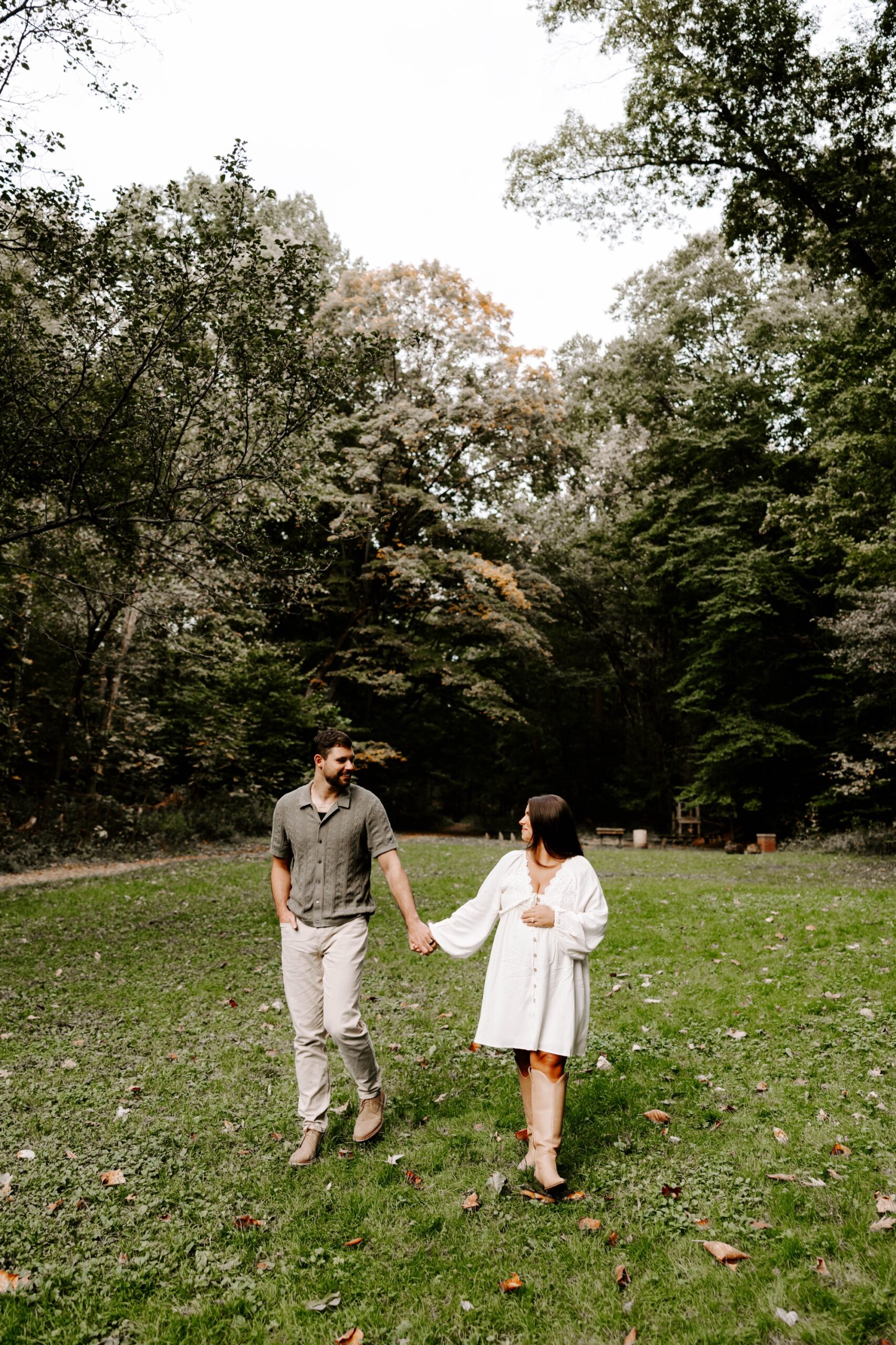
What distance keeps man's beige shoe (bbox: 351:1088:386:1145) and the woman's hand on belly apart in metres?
1.48

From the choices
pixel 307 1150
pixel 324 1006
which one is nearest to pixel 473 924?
pixel 324 1006

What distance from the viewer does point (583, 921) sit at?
13.4 ft

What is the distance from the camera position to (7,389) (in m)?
8.27

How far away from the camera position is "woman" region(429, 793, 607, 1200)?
4012 millimetres

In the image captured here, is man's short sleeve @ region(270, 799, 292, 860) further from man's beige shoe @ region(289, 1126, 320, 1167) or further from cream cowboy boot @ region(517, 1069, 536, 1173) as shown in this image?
cream cowboy boot @ region(517, 1069, 536, 1173)

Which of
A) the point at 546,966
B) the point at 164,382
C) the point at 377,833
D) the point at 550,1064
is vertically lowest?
the point at 550,1064

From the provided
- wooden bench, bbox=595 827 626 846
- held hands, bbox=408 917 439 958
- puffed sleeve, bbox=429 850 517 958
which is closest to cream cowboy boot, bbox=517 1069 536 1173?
puffed sleeve, bbox=429 850 517 958

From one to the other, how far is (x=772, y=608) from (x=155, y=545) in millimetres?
16239

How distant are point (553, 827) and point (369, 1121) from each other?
198 cm

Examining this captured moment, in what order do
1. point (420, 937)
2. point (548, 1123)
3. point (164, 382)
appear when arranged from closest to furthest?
point (548, 1123)
point (420, 937)
point (164, 382)

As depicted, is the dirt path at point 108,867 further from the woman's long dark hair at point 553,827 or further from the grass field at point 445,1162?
the woman's long dark hair at point 553,827

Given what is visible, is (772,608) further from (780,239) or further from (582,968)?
(582,968)

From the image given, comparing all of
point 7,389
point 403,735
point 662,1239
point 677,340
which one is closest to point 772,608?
point 677,340

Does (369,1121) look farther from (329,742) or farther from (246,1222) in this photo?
(329,742)
